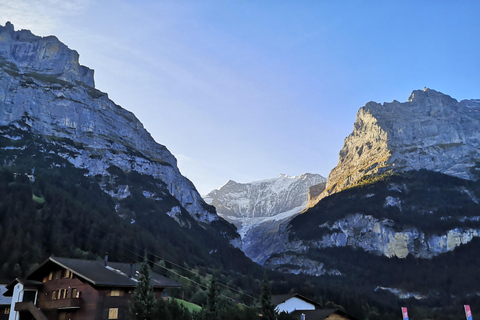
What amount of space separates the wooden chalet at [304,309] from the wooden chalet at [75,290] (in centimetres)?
2564

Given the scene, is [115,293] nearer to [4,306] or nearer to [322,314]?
[4,306]

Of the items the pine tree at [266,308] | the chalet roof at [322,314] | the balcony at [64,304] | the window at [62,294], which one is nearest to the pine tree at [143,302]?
the balcony at [64,304]

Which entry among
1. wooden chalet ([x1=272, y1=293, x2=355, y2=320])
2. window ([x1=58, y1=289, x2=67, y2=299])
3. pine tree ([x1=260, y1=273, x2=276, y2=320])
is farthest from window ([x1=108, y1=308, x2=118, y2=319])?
wooden chalet ([x1=272, y1=293, x2=355, y2=320])

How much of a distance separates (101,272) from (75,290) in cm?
352

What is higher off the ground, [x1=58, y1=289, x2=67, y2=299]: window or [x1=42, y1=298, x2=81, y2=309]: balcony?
[x1=58, y1=289, x2=67, y2=299]: window

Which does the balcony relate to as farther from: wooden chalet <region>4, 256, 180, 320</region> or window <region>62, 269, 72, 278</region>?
window <region>62, 269, 72, 278</region>

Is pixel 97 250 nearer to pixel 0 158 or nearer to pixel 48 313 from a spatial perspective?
pixel 0 158

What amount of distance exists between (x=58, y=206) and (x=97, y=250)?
27173 mm

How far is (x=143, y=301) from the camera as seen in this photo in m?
45.1

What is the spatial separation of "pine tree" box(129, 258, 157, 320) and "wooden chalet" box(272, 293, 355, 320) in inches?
1166

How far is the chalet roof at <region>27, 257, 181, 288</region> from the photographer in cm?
5025

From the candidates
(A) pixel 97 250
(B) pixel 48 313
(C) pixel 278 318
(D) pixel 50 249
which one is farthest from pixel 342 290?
(B) pixel 48 313

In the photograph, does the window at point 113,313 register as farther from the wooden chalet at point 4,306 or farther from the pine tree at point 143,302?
the wooden chalet at point 4,306

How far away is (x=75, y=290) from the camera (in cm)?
5216
